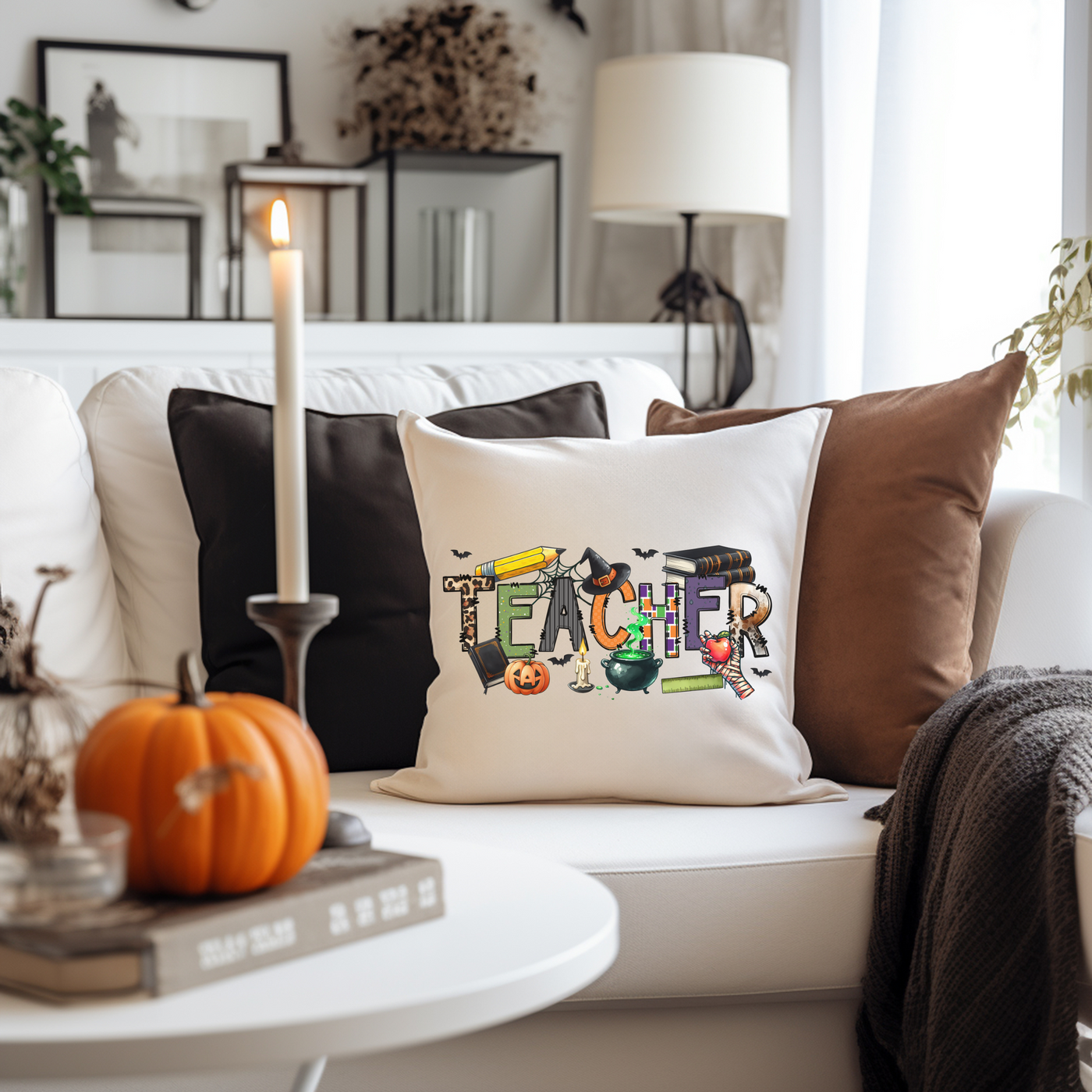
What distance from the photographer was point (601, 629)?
141 centimetres

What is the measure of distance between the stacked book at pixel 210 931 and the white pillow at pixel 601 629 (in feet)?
1.86

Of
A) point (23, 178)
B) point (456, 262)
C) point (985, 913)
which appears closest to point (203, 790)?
point (985, 913)

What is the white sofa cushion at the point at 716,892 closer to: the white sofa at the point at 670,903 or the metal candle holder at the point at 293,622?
the white sofa at the point at 670,903

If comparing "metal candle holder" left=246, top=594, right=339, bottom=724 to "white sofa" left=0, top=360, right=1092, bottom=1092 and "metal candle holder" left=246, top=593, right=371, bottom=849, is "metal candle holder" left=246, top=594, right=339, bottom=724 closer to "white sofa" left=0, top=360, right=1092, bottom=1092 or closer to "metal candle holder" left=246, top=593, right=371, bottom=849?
"metal candle holder" left=246, top=593, right=371, bottom=849

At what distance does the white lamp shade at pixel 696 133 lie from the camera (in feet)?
8.37

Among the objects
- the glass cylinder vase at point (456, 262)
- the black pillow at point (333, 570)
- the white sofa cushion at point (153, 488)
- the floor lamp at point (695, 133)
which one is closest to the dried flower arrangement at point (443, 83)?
the glass cylinder vase at point (456, 262)

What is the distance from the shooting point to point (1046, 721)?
1.27 meters

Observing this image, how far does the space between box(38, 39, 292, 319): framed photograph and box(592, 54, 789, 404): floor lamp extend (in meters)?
0.98

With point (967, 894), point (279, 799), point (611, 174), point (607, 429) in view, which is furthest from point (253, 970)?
point (611, 174)

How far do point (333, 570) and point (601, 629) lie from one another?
1.11ft

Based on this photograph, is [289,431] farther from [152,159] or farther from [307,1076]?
[152,159]

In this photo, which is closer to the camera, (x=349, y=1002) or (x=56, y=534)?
(x=349, y=1002)

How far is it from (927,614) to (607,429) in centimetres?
48

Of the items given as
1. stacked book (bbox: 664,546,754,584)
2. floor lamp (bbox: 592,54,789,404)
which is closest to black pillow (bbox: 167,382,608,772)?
stacked book (bbox: 664,546,754,584)
